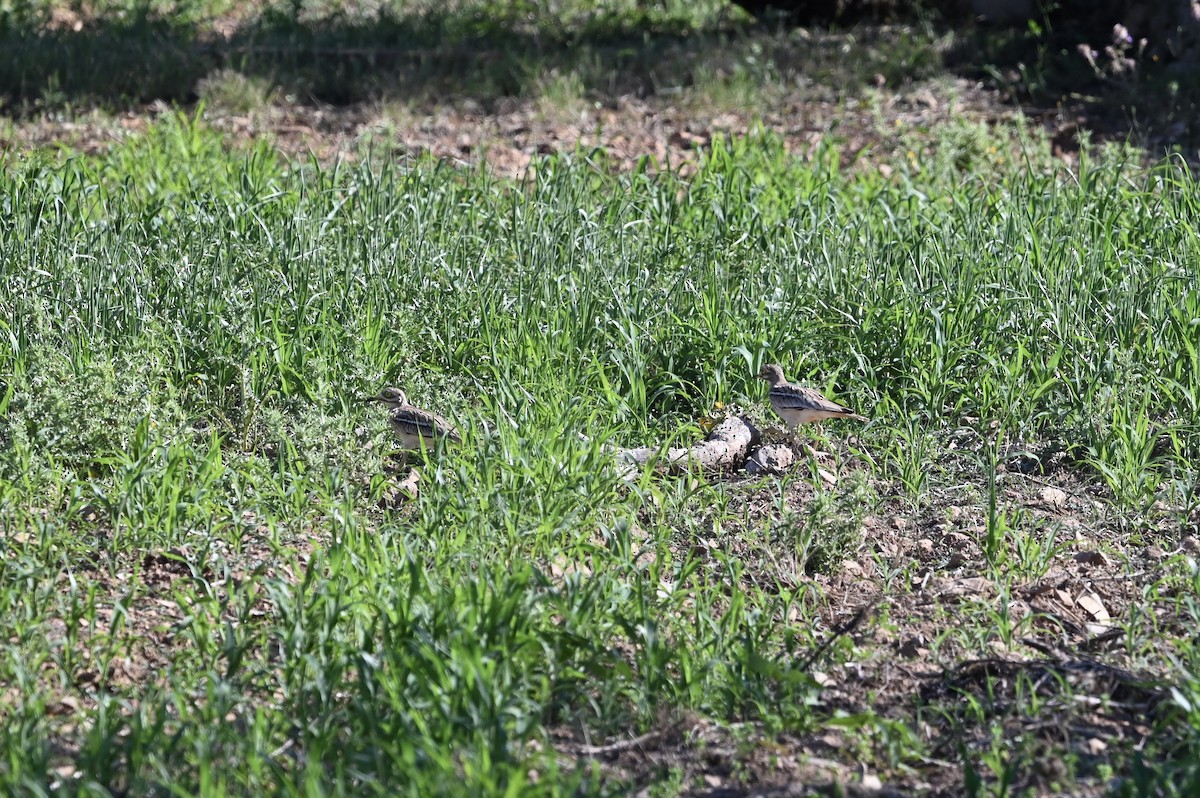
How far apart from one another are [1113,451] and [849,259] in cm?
174

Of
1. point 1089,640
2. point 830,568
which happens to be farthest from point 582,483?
point 1089,640

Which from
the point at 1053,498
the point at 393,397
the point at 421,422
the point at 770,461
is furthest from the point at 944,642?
the point at 393,397

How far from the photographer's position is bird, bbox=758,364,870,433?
5.41 metres

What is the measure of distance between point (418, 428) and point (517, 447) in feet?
1.51

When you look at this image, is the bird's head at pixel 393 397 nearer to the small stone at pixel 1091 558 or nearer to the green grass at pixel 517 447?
the green grass at pixel 517 447

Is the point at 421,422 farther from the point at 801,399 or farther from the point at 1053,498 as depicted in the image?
the point at 1053,498

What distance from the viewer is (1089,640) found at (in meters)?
4.28

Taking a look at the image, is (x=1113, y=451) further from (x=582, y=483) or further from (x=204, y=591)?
(x=204, y=591)

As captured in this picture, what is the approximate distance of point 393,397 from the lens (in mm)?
5383

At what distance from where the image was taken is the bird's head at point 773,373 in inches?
223

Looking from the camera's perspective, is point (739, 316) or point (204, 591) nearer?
point (204, 591)

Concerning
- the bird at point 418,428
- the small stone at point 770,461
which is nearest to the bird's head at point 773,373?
the small stone at point 770,461

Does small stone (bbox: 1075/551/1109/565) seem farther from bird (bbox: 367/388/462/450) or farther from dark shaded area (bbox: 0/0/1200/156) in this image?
dark shaded area (bbox: 0/0/1200/156)

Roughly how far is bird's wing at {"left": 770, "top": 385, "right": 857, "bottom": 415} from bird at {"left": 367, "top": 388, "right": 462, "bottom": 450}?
126 centimetres
